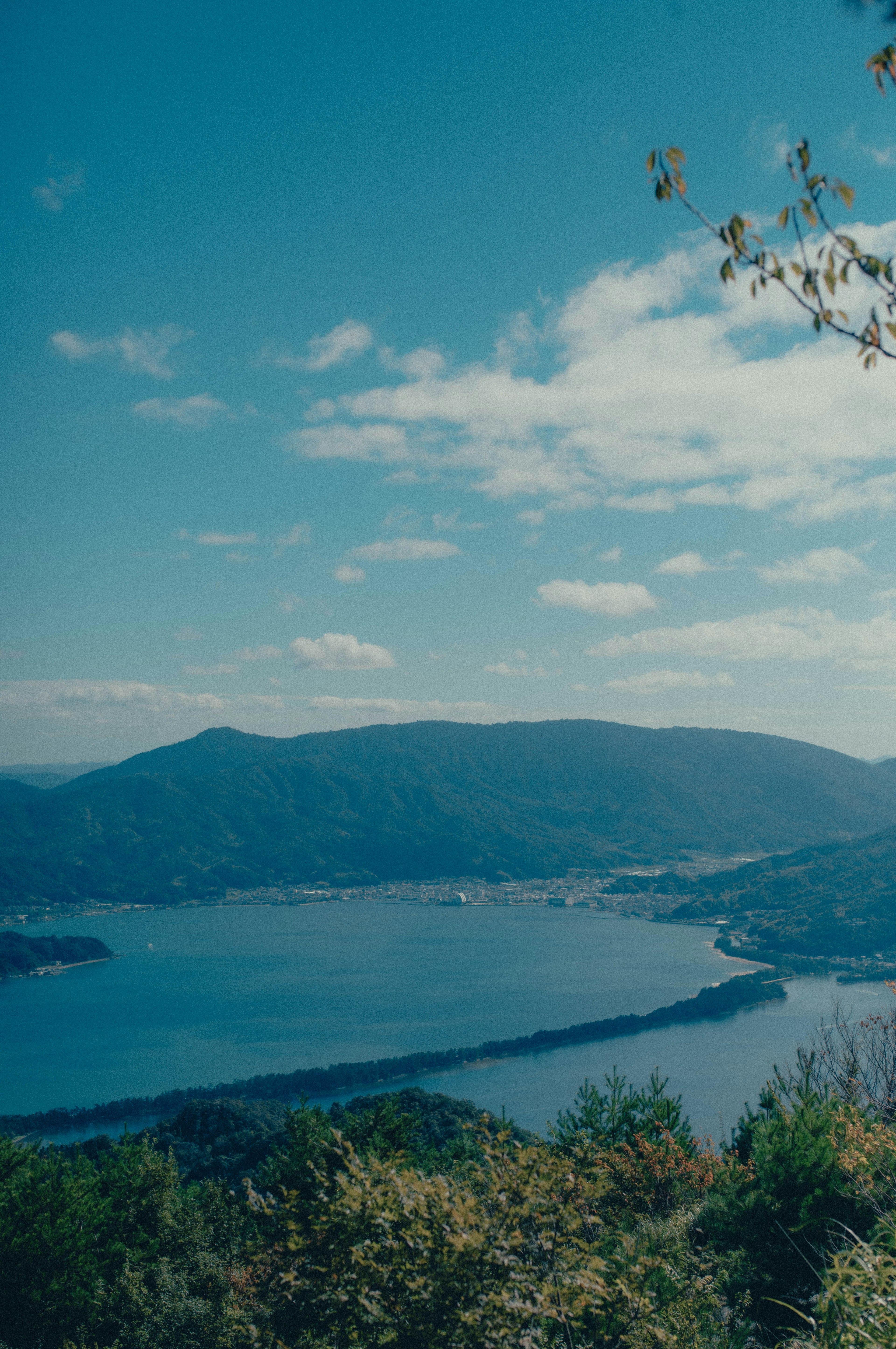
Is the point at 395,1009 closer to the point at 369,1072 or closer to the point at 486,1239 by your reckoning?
the point at 369,1072

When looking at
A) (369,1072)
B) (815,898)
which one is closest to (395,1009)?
(369,1072)

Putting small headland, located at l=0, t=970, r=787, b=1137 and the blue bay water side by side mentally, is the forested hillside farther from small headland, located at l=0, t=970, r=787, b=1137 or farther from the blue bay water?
the blue bay water

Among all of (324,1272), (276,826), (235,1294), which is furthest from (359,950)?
(324,1272)

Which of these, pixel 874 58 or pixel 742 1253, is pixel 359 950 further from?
pixel 874 58

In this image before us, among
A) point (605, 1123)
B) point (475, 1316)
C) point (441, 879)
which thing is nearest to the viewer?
point (475, 1316)

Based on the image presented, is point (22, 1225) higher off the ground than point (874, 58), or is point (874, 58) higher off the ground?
point (874, 58)

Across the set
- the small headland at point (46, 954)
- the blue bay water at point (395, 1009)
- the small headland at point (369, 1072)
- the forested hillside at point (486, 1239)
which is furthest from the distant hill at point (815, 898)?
the forested hillside at point (486, 1239)
